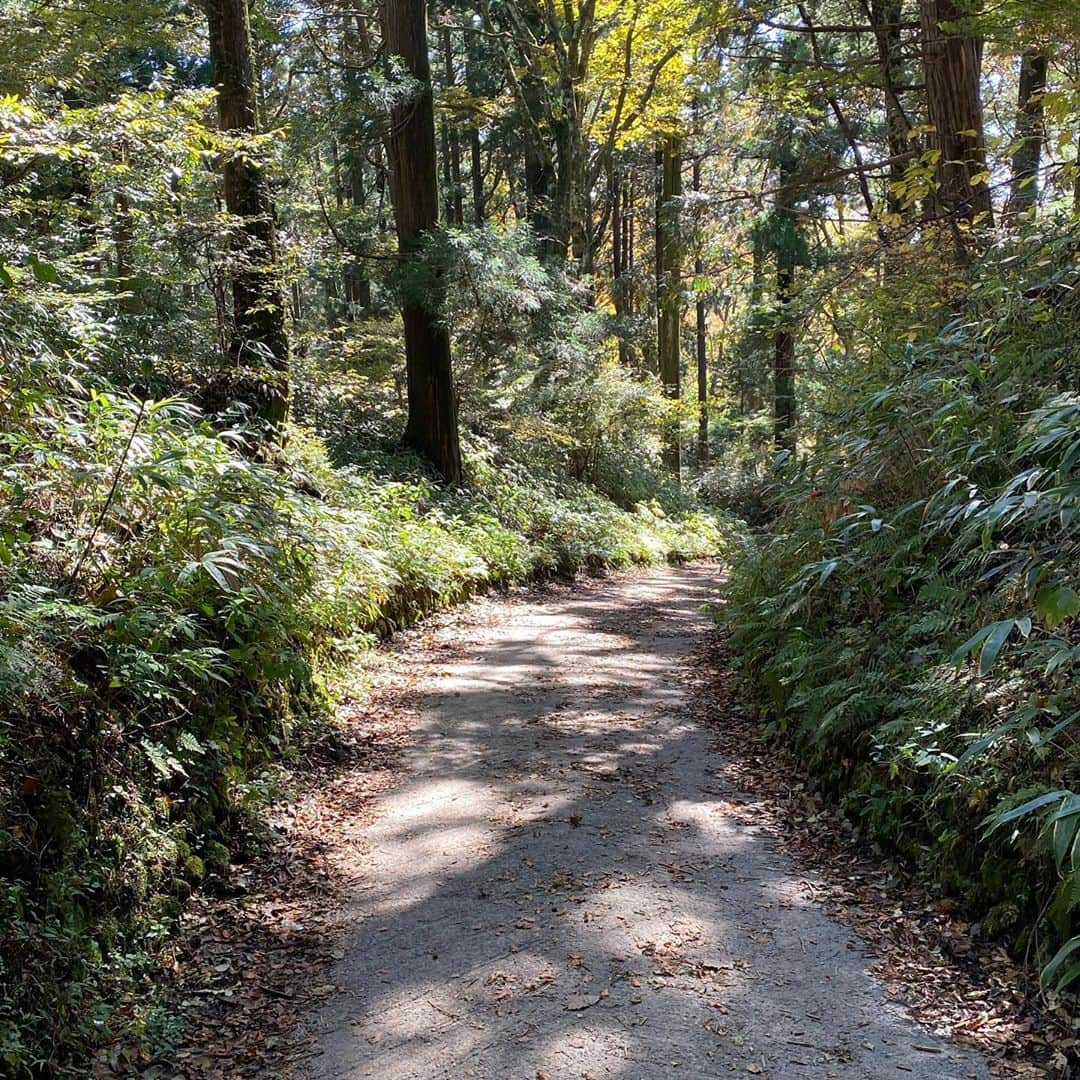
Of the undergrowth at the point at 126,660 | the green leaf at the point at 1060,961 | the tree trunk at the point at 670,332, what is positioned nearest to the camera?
the green leaf at the point at 1060,961

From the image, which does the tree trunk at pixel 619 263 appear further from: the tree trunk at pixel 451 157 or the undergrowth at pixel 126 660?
the undergrowth at pixel 126 660

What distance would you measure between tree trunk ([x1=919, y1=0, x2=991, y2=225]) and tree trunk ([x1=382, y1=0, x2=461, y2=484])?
705 centimetres

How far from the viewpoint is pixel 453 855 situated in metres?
4.39

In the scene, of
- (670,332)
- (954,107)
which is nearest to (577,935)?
(954,107)

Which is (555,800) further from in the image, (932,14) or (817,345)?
(932,14)

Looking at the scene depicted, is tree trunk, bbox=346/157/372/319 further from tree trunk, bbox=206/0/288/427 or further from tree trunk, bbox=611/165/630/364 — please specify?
tree trunk, bbox=611/165/630/364

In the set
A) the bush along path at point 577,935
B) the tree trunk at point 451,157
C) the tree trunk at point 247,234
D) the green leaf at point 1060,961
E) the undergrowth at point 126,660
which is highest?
the tree trunk at point 451,157

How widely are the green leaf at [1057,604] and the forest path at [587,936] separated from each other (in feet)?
4.93

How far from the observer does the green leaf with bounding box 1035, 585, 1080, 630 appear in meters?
2.74

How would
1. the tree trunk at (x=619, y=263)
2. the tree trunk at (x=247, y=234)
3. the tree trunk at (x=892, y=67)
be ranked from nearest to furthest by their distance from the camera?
1. the tree trunk at (x=247, y=234)
2. the tree trunk at (x=892, y=67)
3. the tree trunk at (x=619, y=263)

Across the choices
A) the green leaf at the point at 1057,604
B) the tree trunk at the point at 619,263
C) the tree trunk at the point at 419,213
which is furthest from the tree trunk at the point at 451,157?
the green leaf at the point at 1057,604

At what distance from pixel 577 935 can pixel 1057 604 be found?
7.53 ft

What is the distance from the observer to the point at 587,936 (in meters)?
3.56

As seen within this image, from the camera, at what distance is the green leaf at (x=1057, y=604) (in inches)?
108
